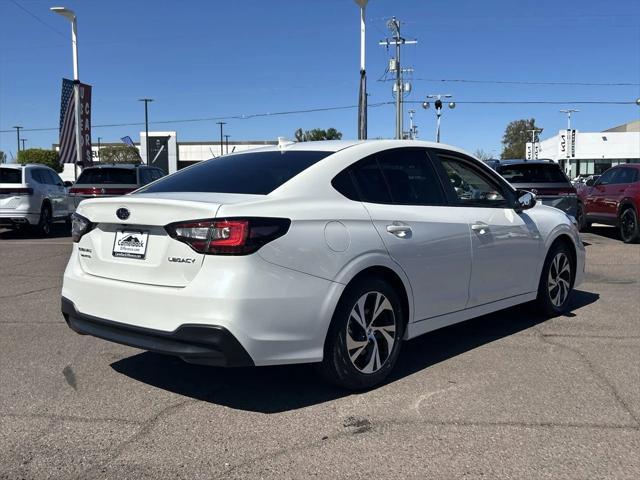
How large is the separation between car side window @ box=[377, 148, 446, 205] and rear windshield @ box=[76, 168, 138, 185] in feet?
37.0

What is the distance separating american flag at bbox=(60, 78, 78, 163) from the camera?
2383 cm

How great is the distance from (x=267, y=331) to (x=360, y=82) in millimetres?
19744

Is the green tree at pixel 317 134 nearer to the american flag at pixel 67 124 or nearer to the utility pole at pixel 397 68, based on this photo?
the utility pole at pixel 397 68

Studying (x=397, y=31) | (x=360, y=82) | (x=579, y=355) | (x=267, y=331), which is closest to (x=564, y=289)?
(x=579, y=355)

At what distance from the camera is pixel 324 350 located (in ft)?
12.6

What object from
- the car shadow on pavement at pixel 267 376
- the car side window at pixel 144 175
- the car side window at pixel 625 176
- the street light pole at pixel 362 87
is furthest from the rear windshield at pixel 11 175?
the car side window at pixel 625 176

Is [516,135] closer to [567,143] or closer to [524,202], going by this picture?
[567,143]

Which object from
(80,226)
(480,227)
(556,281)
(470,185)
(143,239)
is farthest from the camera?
(556,281)

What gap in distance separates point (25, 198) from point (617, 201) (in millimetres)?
13322

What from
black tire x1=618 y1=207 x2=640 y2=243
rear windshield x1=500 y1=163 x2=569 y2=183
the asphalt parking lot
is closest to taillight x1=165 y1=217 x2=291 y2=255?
the asphalt parking lot

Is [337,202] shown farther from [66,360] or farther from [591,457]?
[66,360]

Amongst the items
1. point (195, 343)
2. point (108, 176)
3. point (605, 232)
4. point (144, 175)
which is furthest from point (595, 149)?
point (195, 343)

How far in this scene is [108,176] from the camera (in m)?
14.9

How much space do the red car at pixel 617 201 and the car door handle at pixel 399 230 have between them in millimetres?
9828
